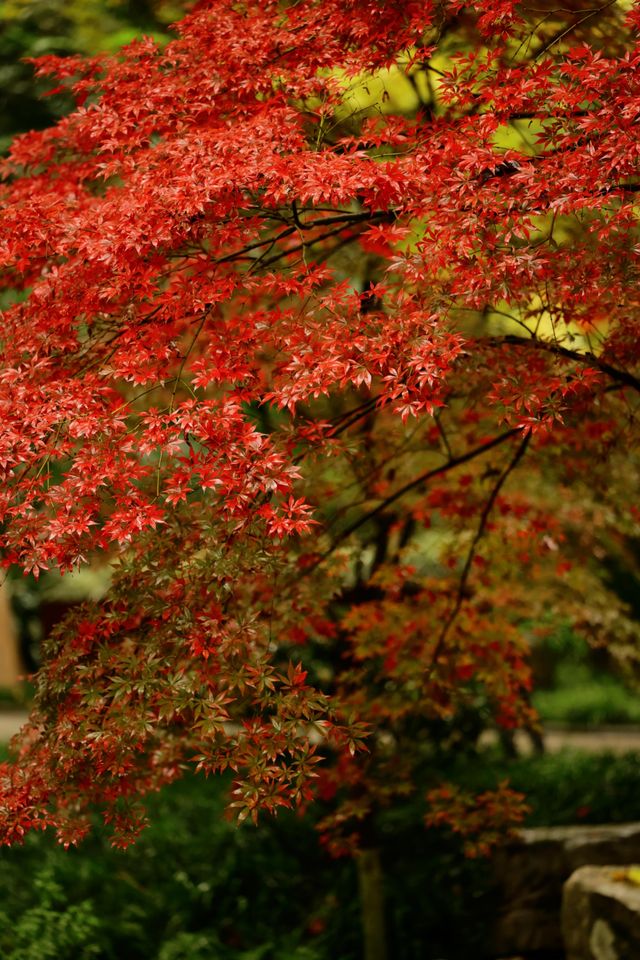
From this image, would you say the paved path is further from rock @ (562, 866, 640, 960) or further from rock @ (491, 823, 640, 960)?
rock @ (562, 866, 640, 960)

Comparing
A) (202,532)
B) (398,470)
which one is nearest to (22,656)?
(398,470)

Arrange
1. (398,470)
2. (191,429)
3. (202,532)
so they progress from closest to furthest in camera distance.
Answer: (191,429) → (202,532) → (398,470)

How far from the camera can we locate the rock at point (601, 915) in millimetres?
4426

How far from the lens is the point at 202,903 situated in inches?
236

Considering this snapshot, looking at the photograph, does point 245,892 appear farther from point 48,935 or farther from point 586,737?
point 586,737

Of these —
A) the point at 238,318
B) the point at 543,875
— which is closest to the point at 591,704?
the point at 543,875

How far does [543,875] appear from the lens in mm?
5633

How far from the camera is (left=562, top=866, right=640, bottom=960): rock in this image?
443 centimetres

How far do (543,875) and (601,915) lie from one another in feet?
3.54

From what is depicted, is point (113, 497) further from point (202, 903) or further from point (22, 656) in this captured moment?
point (22, 656)

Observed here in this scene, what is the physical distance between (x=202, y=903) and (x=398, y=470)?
300 centimetres

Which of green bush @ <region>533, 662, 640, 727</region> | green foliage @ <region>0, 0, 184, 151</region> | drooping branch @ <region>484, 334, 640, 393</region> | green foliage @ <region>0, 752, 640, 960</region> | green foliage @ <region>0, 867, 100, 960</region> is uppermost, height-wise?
green foliage @ <region>0, 0, 184, 151</region>

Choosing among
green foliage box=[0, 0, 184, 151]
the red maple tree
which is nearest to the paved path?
green foliage box=[0, 0, 184, 151]

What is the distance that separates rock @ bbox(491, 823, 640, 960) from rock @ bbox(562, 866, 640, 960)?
24.4 inches
